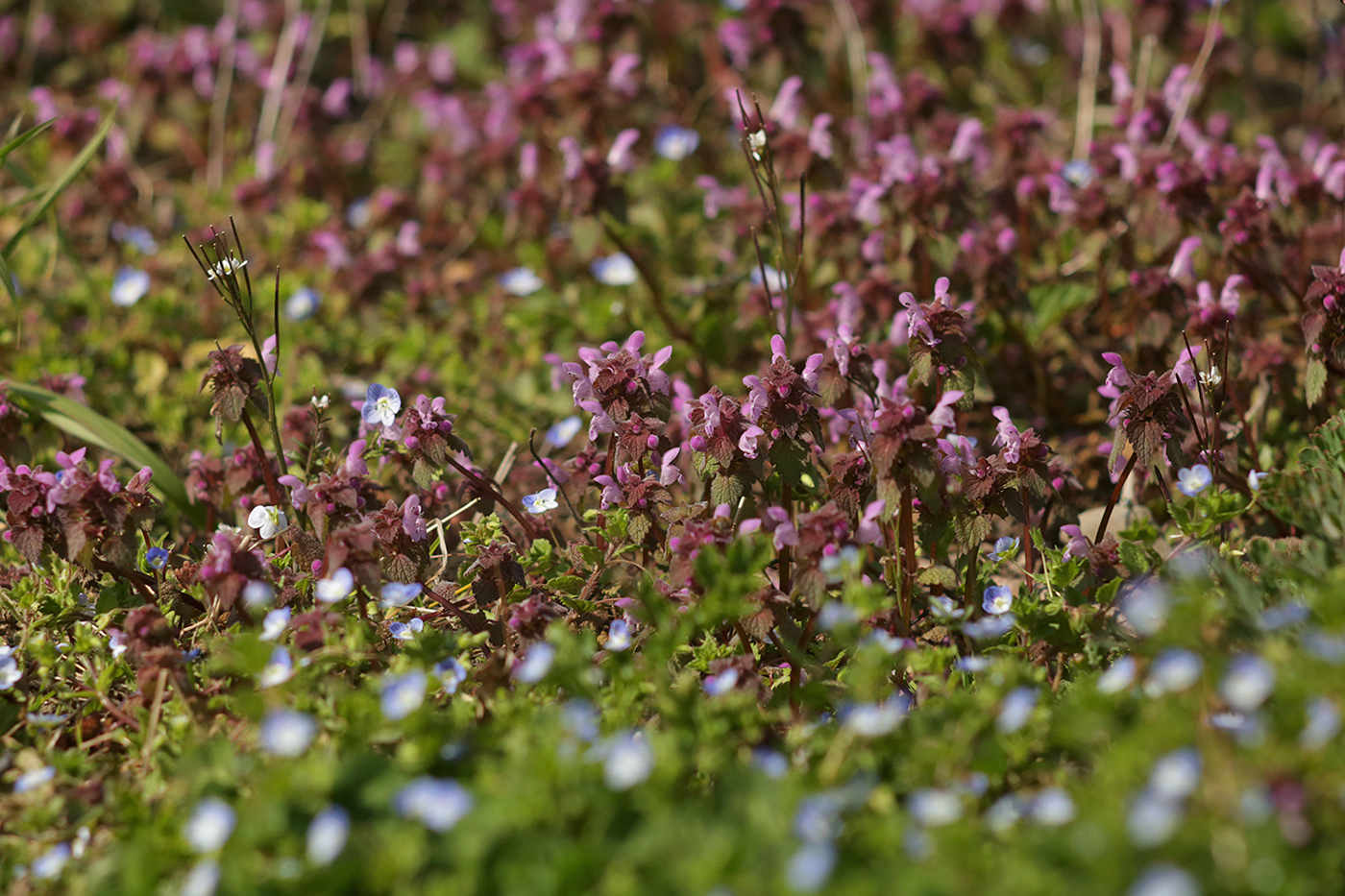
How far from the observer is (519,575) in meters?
2.62

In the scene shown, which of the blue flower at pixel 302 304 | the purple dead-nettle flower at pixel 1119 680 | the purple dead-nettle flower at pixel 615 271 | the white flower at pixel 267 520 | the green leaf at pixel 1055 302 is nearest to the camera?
the purple dead-nettle flower at pixel 1119 680

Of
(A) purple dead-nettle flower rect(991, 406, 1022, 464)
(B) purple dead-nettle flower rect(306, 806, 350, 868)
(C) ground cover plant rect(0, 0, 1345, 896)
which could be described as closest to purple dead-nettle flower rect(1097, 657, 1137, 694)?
(C) ground cover plant rect(0, 0, 1345, 896)

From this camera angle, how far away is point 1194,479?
266 centimetres

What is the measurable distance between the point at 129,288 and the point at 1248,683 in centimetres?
411

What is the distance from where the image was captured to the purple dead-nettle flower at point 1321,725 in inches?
62.9

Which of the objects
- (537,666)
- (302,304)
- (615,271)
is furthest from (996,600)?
(302,304)

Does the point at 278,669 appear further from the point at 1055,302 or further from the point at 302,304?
the point at 1055,302

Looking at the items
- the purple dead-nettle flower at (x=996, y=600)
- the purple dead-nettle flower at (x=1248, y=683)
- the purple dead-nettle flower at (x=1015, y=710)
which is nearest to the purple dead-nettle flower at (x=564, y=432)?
the purple dead-nettle flower at (x=996, y=600)

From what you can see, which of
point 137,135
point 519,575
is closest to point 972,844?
point 519,575

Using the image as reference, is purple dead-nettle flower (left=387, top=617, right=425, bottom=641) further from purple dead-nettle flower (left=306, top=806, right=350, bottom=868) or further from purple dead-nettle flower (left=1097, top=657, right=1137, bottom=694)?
purple dead-nettle flower (left=1097, top=657, right=1137, bottom=694)

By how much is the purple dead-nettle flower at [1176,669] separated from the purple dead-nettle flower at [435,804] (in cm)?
107

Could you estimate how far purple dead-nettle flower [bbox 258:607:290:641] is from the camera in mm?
2350

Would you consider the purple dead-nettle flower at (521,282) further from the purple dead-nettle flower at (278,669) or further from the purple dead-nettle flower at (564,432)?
the purple dead-nettle flower at (278,669)

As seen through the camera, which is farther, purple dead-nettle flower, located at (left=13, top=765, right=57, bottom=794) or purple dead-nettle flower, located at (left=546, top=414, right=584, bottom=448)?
purple dead-nettle flower, located at (left=546, top=414, right=584, bottom=448)
